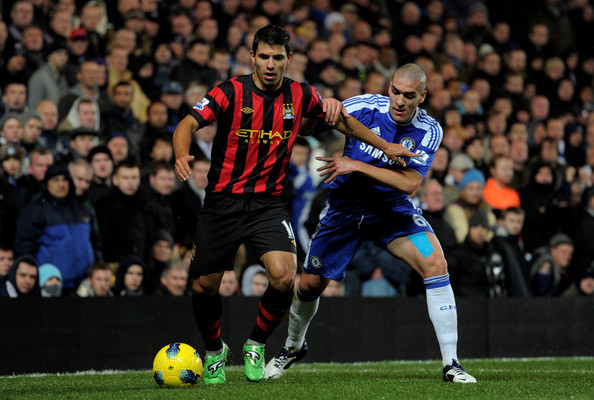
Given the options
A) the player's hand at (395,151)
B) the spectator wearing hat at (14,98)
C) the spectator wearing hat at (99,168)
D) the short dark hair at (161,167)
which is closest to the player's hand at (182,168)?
the player's hand at (395,151)

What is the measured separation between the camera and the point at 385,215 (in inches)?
Answer: 310

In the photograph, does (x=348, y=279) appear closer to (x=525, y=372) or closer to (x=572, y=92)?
(x=525, y=372)

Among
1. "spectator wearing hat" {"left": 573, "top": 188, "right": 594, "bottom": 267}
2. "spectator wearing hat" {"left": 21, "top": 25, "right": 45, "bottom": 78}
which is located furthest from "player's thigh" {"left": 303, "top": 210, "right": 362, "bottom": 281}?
"spectator wearing hat" {"left": 573, "top": 188, "right": 594, "bottom": 267}

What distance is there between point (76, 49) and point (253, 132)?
5.70 metres

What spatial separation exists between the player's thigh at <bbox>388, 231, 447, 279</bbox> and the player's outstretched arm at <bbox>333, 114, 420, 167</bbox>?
66cm

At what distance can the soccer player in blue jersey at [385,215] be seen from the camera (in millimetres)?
7547

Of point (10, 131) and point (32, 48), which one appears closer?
point (10, 131)

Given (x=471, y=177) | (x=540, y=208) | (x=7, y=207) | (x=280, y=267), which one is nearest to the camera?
(x=280, y=267)

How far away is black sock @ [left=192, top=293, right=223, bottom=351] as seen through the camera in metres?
7.59

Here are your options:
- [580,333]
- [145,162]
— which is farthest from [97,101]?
[580,333]

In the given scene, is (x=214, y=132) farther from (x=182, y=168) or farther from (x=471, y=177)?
(x=182, y=168)

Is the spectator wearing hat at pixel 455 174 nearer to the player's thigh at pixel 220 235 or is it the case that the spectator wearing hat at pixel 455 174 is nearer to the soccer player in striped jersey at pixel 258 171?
the soccer player in striped jersey at pixel 258 171

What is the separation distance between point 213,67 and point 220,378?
21.9 feet

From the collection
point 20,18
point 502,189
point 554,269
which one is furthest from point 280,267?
point 502,189
